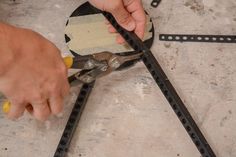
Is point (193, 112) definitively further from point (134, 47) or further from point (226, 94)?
point (134, 47)

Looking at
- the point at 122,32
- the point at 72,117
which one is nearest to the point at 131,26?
the point at 122,32

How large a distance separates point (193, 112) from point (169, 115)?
60 millimetres

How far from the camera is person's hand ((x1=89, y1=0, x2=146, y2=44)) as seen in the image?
888 mm

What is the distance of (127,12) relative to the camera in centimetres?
92

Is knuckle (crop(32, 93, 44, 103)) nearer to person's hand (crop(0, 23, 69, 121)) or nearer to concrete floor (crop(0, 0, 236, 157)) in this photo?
person's hand (crop(0, 23, 69, 121))

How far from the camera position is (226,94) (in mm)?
945

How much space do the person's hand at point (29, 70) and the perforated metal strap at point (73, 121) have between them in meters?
0.20

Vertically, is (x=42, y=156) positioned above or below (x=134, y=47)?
below

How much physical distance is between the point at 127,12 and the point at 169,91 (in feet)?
0.73

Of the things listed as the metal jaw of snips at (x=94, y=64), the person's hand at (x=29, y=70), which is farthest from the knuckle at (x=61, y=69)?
the metal jaw of snips at (x=94, y=64)

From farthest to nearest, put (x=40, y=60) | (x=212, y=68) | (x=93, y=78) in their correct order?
(x=212, y=68)
(x=93, y=78)
(x=40, y=60)

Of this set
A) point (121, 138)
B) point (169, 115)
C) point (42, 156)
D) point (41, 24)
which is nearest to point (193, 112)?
point (169, 115)

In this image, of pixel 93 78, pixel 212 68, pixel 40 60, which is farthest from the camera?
pixel 212 68

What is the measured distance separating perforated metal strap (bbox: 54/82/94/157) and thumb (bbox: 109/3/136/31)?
0.57ft
